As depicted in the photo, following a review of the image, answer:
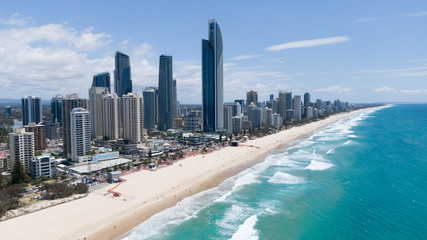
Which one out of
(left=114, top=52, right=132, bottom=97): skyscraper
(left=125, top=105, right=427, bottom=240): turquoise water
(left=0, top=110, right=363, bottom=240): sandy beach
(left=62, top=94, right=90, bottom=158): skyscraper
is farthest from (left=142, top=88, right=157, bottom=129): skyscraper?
(left=125, top=105, right=427, bottom=240): turquoise water

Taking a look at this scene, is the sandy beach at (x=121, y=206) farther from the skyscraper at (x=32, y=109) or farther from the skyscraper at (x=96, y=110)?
the skyscraper at (x=32, y=109)

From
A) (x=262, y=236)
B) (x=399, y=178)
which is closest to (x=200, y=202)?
(x=262, y=236)

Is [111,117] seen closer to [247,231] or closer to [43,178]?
[43,178]

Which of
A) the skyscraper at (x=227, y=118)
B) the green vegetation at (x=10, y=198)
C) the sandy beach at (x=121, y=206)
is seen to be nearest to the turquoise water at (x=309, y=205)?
the sandy beach at (x=121, y=206)

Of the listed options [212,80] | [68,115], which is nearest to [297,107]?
[212,80]

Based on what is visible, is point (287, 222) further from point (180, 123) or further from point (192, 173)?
point (180, 123)

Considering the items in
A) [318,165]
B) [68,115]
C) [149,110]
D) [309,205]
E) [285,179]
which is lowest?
[309,205]
